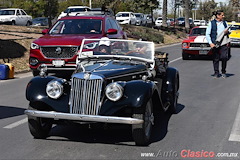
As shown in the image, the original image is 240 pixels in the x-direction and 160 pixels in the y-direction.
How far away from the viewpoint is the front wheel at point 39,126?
6.30 m

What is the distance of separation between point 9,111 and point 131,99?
12.1ft

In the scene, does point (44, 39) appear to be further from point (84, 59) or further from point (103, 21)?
point (84, 59)

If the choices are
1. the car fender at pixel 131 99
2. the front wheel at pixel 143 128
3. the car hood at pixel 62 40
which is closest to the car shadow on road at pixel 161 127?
the front wheel at pixel 143 128

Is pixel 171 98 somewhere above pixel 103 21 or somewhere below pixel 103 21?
below

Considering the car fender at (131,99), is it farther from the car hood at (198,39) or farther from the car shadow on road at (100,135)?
the car hood at (198,39)

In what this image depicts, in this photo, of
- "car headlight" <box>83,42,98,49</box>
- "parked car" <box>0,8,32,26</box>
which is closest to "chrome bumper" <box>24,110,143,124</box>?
"car headlight" <box>83,42,98,49</box>

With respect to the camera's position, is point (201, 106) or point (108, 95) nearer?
point (108, 95)

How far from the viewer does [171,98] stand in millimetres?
8219

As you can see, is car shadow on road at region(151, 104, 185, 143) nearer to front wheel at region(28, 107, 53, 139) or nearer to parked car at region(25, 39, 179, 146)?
parked car at region(25, 39, 179, 146)

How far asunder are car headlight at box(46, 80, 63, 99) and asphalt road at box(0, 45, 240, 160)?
1.76 ft

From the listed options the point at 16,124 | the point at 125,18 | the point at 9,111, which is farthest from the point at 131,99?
the point at 125,18

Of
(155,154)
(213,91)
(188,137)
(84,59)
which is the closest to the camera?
(155,154)

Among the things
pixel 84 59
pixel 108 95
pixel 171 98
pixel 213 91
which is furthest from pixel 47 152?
pixel 213 91

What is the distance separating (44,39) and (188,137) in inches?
295
